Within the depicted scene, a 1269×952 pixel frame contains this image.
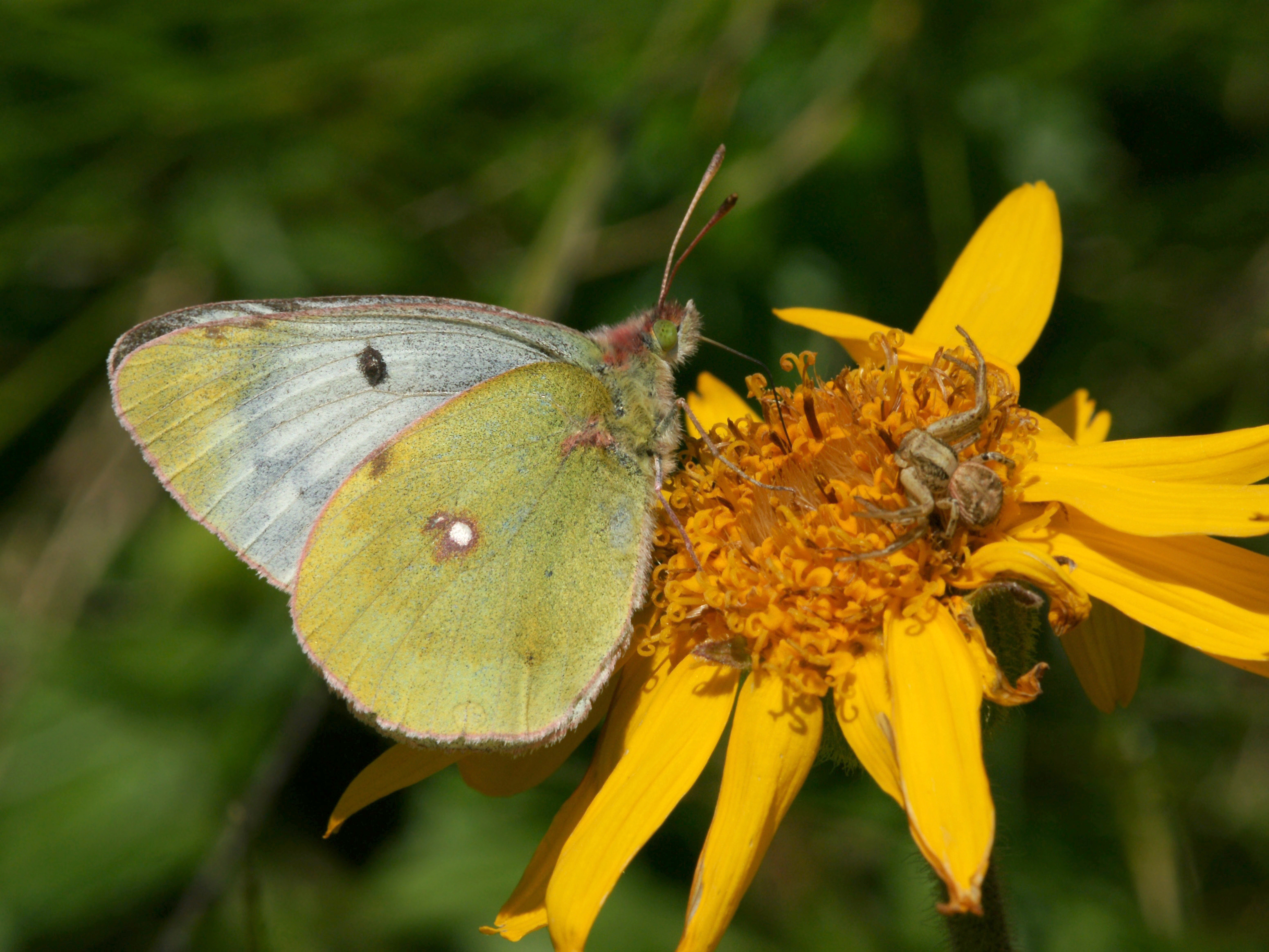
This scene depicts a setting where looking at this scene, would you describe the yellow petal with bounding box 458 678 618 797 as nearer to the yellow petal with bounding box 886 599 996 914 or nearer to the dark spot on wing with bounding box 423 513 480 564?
the dark spot on wing with bounding box 423 513 480 564

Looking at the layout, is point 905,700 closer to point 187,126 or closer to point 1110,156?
point 1110,156

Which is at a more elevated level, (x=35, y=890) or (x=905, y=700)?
(x=905, y=700)

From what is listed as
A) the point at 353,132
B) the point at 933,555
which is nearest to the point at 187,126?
the point at 353,132

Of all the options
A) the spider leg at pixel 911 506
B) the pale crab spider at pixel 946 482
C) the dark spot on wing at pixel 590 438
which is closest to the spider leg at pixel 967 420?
the pale crab spider at pixel 946 482

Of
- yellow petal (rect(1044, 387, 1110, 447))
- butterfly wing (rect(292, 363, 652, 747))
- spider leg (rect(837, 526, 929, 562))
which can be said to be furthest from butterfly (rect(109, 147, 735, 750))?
yellow petal (rect(1044, 387, 1110, 447))

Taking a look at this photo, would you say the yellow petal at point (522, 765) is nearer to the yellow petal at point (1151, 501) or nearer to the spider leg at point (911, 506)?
the spider leg at point (911, 506)

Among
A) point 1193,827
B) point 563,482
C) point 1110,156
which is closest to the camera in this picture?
point 563,482
